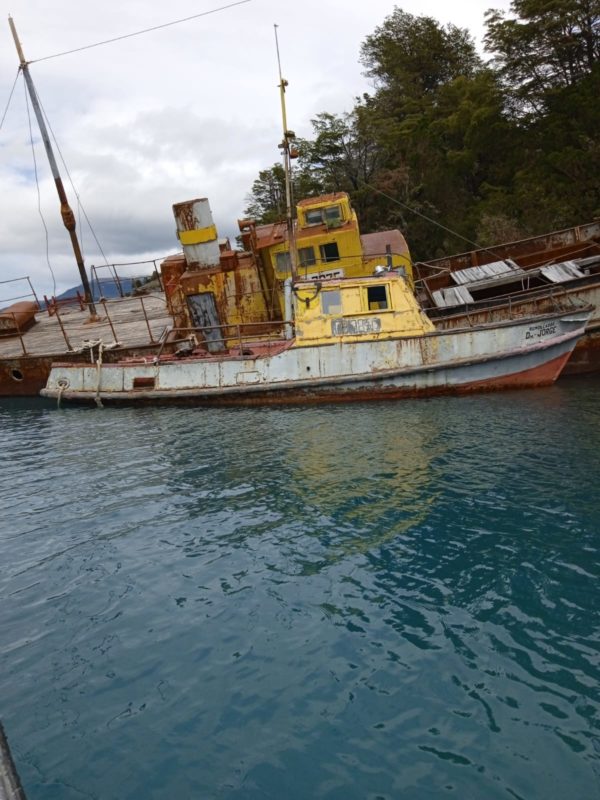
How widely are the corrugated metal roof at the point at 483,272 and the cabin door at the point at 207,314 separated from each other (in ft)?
30.0

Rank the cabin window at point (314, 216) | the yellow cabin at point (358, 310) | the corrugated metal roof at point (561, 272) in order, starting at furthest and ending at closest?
the cabin window at point (314, 216), the corrugated metal roof at point (561, 272), the yellow cabin at point (358, 310)

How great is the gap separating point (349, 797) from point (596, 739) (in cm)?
211

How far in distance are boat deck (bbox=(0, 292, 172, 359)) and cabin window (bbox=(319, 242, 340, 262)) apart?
22.4 feet

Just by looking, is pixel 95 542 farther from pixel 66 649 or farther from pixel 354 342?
pixel 354 342

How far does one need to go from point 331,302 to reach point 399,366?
2.82 meters

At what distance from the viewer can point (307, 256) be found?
66.8 feet

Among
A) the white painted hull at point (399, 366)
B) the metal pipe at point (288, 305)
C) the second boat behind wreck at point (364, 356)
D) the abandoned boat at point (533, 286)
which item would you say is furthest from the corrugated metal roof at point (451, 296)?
the metal pipe at point (288, 305)

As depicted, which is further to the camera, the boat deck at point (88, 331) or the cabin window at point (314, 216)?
the boat deck at point (88, 331)

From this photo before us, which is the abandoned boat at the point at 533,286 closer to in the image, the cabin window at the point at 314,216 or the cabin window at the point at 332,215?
the cabin window at the point at 332,215

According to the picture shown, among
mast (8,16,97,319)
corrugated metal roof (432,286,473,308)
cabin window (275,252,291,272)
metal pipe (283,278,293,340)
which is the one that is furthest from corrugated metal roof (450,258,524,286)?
mast (8,16,97,319)

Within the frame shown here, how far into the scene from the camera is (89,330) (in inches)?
984

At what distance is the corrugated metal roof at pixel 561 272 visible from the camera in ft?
62.7

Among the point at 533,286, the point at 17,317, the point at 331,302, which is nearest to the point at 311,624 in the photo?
the point at 331,302

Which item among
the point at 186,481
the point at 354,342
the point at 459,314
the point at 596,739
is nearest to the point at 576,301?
the point at 459,314
